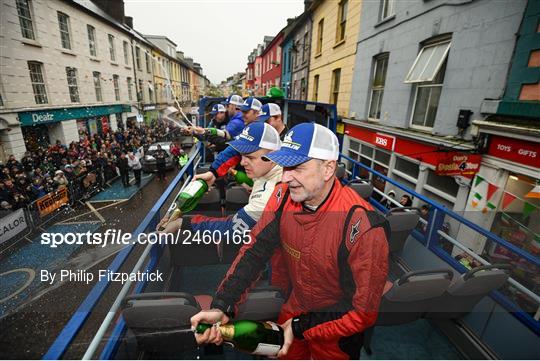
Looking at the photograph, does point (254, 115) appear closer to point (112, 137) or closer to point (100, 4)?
point (112, 137)

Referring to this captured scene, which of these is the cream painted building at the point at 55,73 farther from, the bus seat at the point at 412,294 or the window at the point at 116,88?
the bus seat at the point at 412,294

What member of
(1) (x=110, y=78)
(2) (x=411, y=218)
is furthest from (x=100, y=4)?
(2) (x=411, y=218)

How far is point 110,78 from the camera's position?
23.6 metres

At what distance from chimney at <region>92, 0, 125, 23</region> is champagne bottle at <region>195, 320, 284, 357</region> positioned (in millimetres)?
32553

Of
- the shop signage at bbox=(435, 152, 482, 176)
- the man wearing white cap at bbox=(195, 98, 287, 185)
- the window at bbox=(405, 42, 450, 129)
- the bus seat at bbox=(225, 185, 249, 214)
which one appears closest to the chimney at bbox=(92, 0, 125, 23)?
the man wearing white cap at bbox=(195, 98, 287, 185)

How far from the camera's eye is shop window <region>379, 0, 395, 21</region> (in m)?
9.69

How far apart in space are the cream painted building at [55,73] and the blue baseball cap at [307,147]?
17.6m

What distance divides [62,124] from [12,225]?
1154 centimetres

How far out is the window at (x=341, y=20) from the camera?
13258 millimetres

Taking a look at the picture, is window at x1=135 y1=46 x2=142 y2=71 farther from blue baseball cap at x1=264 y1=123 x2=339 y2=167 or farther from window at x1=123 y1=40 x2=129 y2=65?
blue baseball cap at x1=264 y1=123 x2=339 y2=167

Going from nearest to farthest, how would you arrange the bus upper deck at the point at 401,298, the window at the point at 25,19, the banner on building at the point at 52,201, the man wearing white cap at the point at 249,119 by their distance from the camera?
the bus upper deck at the point at 401,298 → the man wearing white cap at the point at 249,119 → the banner on building at the point at 52,201 → the window at the point at 25,19

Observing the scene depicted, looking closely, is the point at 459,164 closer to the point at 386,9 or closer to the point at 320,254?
the point at 320,254

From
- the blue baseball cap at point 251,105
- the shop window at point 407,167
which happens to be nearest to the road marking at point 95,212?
the blue baseball cap at point 251,105

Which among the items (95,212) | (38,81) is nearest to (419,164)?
(95,212)
